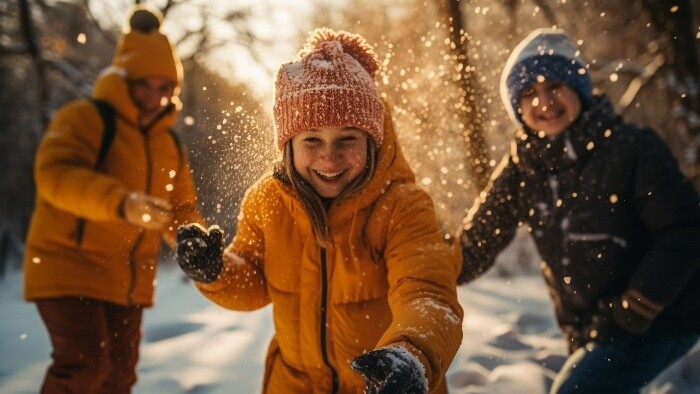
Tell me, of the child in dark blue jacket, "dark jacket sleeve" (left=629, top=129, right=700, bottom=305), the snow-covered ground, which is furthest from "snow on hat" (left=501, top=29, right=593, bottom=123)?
the snow-covered ground

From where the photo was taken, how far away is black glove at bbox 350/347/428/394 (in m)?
0.95

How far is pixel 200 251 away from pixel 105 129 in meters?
1.30

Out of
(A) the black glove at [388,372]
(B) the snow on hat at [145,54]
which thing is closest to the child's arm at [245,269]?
(A) the black glove at [388,372]

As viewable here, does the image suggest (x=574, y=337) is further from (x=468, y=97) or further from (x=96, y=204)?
(x=96, y=204)

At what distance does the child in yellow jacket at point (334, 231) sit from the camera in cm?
145

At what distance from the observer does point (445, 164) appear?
7.59ft

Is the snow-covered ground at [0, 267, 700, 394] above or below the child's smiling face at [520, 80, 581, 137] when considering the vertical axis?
below

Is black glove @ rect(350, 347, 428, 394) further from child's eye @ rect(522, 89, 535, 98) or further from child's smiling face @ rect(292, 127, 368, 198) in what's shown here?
child's eye @ rect(522, 89, 535, 98)

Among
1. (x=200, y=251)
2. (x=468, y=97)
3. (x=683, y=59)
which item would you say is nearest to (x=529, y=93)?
(x=468, y=97)

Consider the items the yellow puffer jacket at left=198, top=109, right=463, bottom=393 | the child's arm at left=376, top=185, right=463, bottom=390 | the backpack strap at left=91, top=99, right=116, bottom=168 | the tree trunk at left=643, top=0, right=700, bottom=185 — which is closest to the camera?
the child's arm at left=376, top=185, right=463, bottom=390

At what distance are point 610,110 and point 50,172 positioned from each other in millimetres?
2305

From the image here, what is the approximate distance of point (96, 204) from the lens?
221cm

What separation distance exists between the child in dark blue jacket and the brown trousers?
1.52m

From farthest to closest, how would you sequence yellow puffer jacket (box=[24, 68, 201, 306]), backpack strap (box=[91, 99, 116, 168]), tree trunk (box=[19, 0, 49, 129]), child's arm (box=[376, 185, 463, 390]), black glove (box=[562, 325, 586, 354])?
tree trunk (box=[19, 0, 49, 129]) → backpack strap (box=[91, 99, 116, 168]) → yellow puffer jacket (box=[24, 68, 201, 306]) → black glove (box=[562, 325, 586, 354]) → child's arm (box=[376, 185, 463, 390])
